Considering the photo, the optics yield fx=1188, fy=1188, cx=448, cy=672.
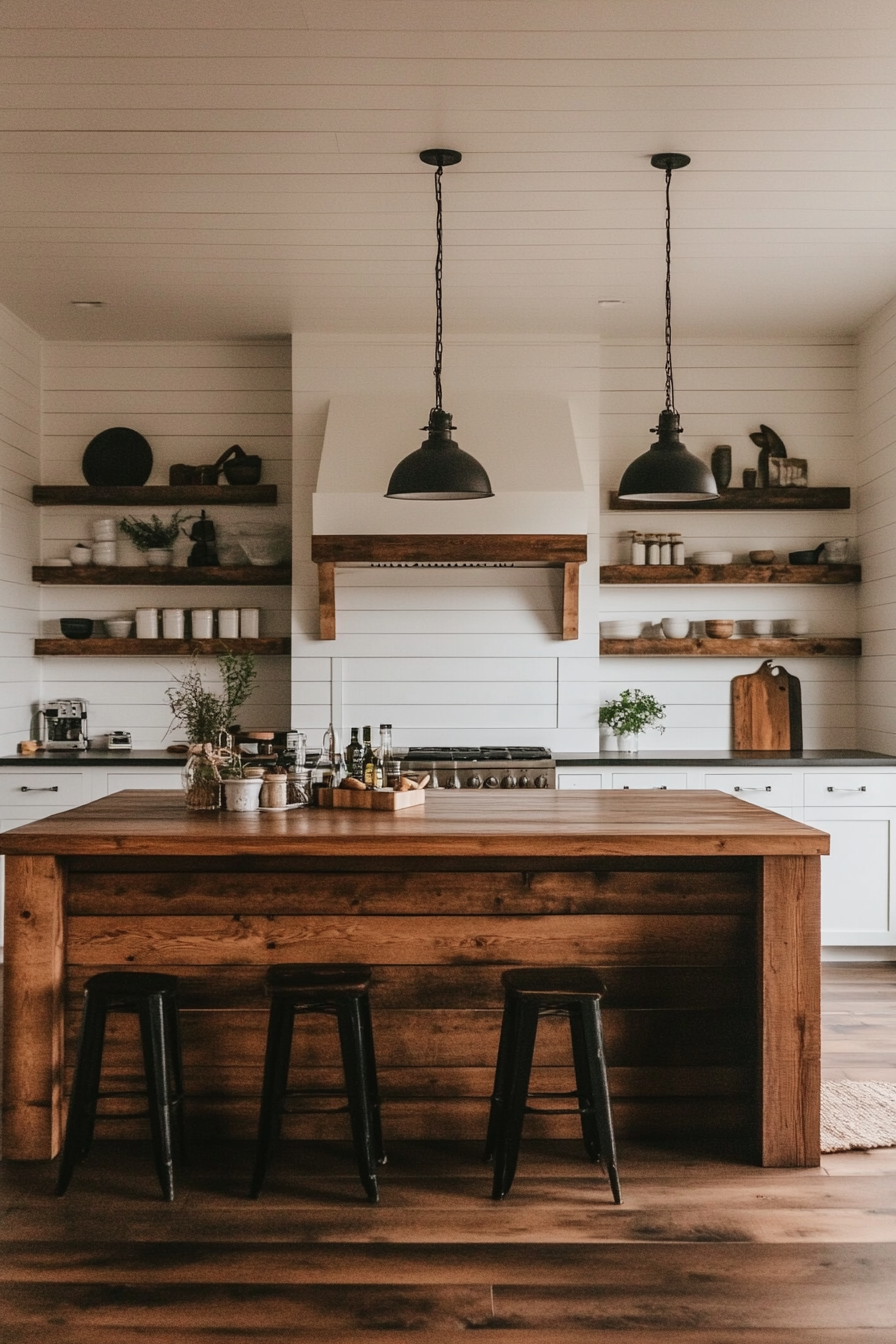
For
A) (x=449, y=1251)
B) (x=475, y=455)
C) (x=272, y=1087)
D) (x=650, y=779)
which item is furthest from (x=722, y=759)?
(x=449, y=1251)

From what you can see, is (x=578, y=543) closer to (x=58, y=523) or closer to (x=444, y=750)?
(x=444, y=750)

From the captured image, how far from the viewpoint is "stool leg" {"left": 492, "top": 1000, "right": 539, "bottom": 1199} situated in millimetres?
2941

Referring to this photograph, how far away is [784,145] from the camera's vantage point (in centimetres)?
380

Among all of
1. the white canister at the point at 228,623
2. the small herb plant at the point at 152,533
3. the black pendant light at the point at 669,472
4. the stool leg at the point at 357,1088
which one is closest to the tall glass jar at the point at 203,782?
the stool leg at the point at 357,1088

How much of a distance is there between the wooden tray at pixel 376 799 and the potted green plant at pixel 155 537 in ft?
8.95

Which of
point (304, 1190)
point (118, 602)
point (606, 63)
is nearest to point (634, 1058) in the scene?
point (304, 1190)

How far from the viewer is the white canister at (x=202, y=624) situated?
19.6 feet

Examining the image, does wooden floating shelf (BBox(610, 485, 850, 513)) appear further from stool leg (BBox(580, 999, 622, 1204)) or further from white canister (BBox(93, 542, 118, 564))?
stool leg (BBox(580, 999, 622, 1204))

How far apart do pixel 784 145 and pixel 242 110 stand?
1.71m

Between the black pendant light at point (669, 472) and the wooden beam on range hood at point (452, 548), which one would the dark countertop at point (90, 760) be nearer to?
the wooden beam on range hood at point (452, 548)

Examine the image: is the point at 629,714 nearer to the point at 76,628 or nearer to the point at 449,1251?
the point at 76,628

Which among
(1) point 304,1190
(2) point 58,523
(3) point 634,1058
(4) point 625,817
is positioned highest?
(2) point 58,523

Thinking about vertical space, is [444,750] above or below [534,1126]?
above

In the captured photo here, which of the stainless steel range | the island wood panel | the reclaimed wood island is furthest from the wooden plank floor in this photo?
the stainless steel range
